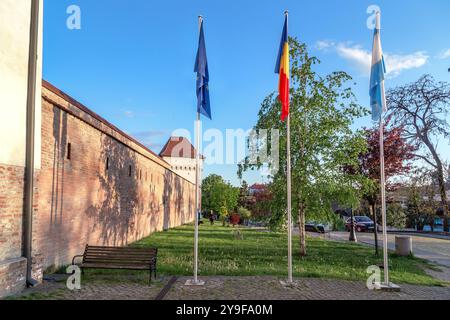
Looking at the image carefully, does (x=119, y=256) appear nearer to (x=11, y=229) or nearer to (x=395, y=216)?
(x=11, y=229)

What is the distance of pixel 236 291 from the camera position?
816cm

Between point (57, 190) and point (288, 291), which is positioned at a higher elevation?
point (57, 190)

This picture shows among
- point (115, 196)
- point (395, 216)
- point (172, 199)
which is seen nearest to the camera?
point (115, 196)

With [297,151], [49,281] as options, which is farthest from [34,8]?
[297,151]

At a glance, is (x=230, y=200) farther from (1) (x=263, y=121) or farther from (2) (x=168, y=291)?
(2) (x=168, y=291)

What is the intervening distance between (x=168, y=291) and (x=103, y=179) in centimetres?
678

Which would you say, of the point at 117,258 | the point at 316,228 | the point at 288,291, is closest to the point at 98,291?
the point at 117,258

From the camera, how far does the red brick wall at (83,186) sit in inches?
362

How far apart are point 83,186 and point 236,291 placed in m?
6.16

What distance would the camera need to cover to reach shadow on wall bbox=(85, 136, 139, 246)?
1338cm

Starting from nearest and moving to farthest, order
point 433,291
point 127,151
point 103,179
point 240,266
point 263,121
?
point 433,291 < point 240,266 < point 103,179 < point 263,121 < point 127,151

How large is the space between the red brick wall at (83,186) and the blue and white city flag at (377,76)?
798cm

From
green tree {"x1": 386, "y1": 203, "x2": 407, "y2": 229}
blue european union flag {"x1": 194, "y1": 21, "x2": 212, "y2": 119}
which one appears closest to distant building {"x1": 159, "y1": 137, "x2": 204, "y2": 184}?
green tree {"x1": 386, "y1": 203, "x2": 407, "y2": 229}

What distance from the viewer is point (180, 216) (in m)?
38.0
